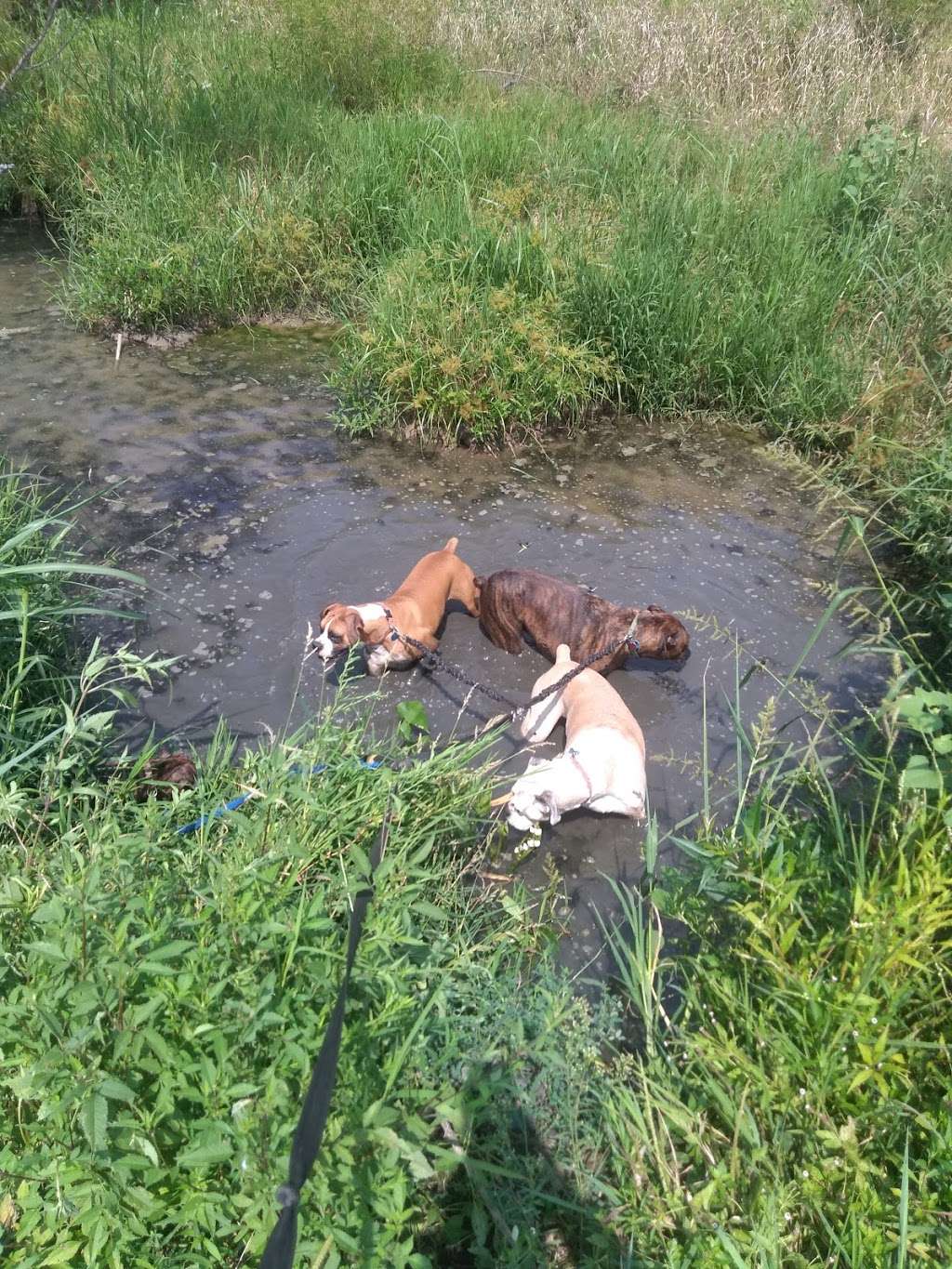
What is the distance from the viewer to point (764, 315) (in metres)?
6.10

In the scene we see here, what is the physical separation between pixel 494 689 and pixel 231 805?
1641 millimetres

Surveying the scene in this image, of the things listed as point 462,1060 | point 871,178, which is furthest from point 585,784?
point 871,178

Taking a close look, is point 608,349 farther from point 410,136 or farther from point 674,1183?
point 674,1183

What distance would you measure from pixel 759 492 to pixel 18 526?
4.16 meters

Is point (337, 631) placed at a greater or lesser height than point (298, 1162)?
lesser

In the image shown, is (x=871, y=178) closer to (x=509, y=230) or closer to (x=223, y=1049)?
(x=509, y=230)

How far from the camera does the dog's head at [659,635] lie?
13.5 feet

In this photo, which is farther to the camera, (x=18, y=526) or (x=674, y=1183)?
(x=18, y=526)

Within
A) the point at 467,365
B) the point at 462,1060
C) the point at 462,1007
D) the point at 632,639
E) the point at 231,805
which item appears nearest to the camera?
the point at 462,1060

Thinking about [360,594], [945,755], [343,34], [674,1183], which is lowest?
[360,594]

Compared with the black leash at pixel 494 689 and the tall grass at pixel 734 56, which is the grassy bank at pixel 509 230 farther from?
the black leash at pixel 494 689

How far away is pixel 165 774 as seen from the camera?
320 centimetres

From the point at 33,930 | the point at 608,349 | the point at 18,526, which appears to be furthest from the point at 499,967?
the point at 608,349

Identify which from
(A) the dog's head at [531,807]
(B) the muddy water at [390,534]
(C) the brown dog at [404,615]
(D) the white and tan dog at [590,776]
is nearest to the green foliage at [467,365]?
(B) the muddy water at [390,534]
